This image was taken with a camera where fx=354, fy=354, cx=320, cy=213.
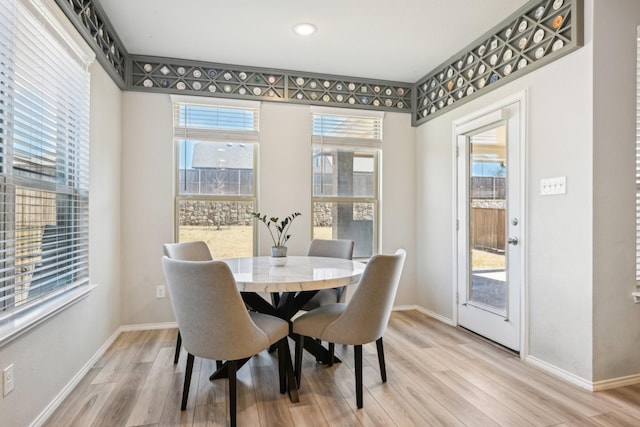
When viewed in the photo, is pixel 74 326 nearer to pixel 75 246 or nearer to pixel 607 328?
pixel 75 246

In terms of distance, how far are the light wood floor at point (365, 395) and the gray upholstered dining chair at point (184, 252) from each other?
7.2 inches

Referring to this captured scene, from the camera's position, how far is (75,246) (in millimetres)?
2334

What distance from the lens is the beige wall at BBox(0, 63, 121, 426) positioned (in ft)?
5.53

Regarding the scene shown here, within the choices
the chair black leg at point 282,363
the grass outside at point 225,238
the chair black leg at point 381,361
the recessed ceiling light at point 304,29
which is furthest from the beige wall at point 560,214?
the grass outside at point 225,238

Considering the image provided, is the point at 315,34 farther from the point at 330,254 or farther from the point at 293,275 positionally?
the point at 293,275

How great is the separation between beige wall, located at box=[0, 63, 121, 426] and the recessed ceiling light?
155cm

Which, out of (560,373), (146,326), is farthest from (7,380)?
(560,373)

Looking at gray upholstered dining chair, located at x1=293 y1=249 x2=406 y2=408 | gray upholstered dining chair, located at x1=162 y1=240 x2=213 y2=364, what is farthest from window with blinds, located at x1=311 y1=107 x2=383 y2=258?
gray upholstered dining chair, located at x1=293 y1=249 x2=406 y2=408

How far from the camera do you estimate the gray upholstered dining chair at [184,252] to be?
102 inches

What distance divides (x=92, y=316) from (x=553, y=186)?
3388mm

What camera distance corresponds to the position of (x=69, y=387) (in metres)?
2.15

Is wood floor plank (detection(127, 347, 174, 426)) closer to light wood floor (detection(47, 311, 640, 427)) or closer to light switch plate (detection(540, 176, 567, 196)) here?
light wood floor (detection(47, 311, 640, 427))

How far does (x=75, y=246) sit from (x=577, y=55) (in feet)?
11.4

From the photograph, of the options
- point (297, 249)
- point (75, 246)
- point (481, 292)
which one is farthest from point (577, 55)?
point (75, 246)
